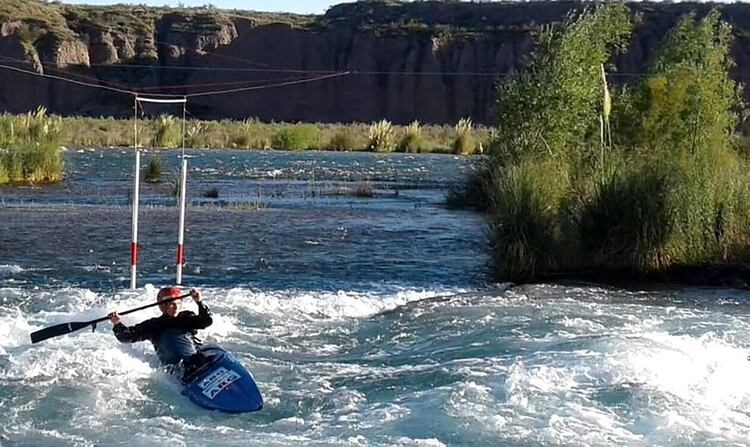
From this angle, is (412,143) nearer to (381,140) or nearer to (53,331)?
(381,140)

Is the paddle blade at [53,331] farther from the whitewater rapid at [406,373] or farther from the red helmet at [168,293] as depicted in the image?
the red helmet at [168,293]

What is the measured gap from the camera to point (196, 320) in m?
11.3

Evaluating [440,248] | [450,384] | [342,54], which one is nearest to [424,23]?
[342,54]

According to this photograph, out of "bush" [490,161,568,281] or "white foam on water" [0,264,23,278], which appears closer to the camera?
"white foam on water" [0,264,23,278]

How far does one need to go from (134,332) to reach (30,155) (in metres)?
23.1

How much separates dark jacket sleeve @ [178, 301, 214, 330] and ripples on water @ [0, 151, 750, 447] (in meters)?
0.53

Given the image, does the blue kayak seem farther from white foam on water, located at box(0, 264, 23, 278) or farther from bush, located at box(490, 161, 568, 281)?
bush, located at box(490, 161, 568, 281)

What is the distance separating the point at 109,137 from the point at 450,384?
4936 centimetres

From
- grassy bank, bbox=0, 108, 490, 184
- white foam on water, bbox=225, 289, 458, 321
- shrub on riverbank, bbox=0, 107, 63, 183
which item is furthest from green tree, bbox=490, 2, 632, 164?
grassy bank, bbox=0, 108, 490, 184

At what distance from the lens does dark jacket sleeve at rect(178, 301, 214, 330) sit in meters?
11.3

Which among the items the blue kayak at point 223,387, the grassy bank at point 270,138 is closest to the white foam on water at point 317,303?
the blue kayak at point 223,387

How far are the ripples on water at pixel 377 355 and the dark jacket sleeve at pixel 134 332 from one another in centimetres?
24

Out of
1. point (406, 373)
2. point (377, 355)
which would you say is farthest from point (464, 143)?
point (406, 373)

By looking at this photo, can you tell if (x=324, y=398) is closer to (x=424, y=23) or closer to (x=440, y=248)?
(x=440, y=248)
